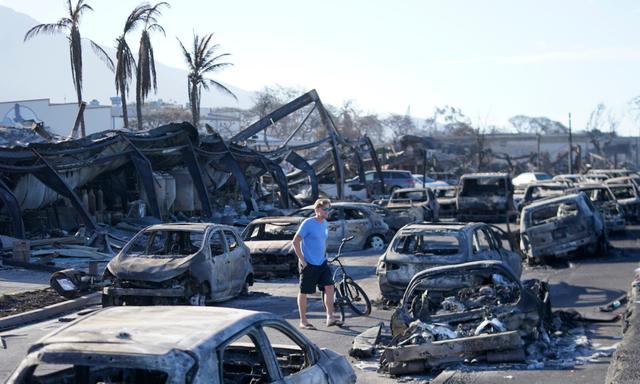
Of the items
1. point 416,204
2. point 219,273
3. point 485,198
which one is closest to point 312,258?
point 219,273

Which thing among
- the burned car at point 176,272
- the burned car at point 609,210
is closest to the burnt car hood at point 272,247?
the burned car at point 176,272

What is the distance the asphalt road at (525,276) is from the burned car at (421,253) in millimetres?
540

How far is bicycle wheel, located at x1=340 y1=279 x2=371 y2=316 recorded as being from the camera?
14351mm

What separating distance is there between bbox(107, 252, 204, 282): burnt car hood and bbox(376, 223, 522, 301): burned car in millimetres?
3057

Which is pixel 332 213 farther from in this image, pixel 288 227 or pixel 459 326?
pixel 459 326

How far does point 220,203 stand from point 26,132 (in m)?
8.52

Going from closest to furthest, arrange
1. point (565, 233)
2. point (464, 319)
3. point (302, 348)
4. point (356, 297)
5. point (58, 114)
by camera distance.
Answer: point (302, 348) → point (464, 319) → point (356, 297) → point (565, 233) → point (58, 114)

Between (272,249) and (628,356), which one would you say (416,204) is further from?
(628,356)

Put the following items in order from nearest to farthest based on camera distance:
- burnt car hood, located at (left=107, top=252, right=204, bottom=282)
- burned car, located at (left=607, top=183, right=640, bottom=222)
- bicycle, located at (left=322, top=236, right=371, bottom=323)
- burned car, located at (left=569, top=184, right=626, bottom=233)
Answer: bicycle, located at (left=322, top=236, right=371, bottom=323) → burnt car hood, located at (left=107, top=252, right=204, bottom=282) → burned car, located at (left=569, top=184, right=626, bottom=233) → burned car, located at (left=607, top=183, right=640, bottom=222)

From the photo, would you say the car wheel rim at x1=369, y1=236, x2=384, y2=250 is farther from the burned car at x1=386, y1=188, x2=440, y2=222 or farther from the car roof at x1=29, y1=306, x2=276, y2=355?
the car roof at x1=29, y1=306, x2=276, y2=355

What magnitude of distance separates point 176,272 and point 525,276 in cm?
833

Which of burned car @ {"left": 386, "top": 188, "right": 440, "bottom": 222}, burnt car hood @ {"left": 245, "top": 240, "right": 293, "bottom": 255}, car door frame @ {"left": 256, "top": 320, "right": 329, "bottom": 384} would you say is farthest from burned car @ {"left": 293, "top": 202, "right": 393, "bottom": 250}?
car door frame @ {"left": 256, "top": 320, "right": 329, "bottom": 384}

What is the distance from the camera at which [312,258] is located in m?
13.3

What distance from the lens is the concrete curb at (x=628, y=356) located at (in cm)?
861
